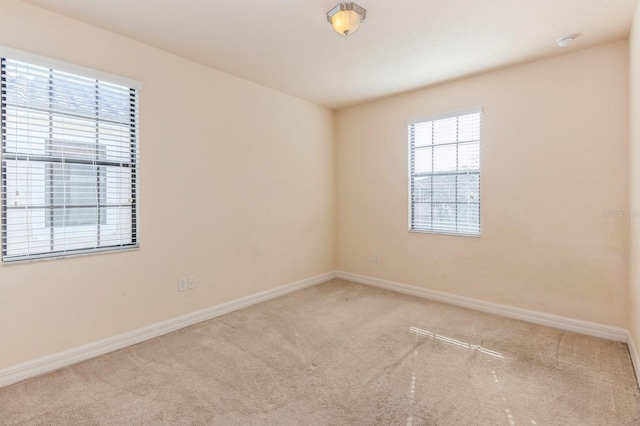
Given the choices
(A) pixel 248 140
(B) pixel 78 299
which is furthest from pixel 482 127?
(B) pixel 78 299

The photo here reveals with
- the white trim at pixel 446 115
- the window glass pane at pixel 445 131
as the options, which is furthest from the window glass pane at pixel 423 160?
the white trim at pixel 446 115

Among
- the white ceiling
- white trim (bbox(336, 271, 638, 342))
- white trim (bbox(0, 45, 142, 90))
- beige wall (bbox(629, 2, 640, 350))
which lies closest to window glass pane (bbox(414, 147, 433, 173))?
the white ceiling

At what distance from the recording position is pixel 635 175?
2279 mm

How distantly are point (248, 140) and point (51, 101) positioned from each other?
5.70 feet

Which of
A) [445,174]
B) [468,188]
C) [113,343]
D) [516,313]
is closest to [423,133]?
[445,174]

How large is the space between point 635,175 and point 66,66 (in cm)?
430

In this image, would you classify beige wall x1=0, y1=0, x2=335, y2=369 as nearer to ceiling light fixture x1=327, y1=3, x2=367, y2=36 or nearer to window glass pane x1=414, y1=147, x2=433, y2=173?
window glass pane x1=414, y1=147, x2=433, y2=173

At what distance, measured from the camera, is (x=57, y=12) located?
2277mm

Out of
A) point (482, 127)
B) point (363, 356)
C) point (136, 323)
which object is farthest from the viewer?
point (482, 127)

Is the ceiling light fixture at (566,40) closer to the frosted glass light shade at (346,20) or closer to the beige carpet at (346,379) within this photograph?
the frosted glass light shade at (346,20)

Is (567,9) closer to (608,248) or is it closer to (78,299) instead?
(608,248)

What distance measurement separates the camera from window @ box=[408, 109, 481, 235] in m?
3.53

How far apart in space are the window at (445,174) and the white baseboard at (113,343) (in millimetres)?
2221

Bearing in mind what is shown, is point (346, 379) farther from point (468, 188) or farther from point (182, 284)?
point (468, 188)
